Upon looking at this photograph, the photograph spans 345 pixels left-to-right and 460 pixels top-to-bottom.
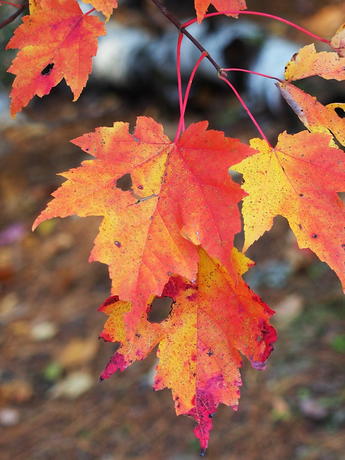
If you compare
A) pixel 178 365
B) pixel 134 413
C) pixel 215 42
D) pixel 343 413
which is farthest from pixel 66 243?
pixel 178 365

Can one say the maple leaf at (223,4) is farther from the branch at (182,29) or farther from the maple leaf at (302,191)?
the maple leaf at (302,191)

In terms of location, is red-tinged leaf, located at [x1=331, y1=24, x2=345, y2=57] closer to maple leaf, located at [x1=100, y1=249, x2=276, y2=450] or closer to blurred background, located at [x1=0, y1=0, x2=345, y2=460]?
maple leaf, located at [x1=100, y1=249, x2=276, y2=450]

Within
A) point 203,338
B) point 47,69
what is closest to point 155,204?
point 203,338

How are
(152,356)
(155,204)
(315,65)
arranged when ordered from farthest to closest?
(152,356) → (315,65) → (155,204)

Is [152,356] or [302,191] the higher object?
[302,191]

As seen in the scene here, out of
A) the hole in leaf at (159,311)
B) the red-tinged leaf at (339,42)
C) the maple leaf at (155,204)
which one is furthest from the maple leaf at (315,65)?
the hole in leaf at (159,311)

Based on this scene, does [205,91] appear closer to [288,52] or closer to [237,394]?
[288,52]

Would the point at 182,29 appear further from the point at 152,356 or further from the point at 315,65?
the point at 152,356

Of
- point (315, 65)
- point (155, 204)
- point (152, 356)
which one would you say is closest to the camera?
point (155, 204)
